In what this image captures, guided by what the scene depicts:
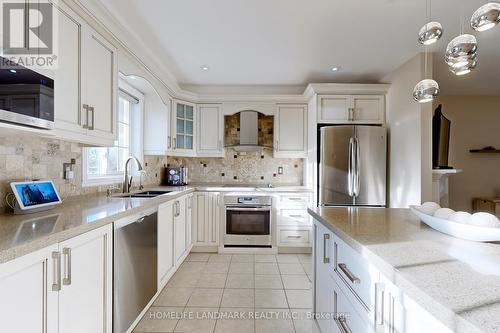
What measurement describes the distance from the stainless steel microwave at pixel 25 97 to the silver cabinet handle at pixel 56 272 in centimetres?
63

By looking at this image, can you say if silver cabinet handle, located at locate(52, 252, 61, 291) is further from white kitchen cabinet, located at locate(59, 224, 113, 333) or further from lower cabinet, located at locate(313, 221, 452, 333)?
lower cabinet, located at locate(313, 221, 452, 333)

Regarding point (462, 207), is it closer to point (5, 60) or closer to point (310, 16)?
point (310, 16)

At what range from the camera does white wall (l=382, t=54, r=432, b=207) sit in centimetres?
262

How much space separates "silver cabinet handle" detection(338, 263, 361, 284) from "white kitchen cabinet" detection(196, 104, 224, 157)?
291 cm

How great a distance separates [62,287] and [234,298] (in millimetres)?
1556

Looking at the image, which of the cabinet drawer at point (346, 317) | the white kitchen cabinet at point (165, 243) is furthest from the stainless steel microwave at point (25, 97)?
the cabinet drawer at point (346, 317)

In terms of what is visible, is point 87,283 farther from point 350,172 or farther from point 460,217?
point 350,172

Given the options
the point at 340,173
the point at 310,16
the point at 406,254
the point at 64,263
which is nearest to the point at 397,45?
the point at 310,16

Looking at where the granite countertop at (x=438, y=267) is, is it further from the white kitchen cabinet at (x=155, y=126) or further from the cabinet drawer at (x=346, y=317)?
the white kitchen cabinet at (x=155, y=126)

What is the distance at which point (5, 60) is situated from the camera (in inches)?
43.4

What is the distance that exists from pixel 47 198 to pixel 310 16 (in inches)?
92.4

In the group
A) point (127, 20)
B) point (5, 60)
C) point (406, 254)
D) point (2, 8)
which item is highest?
point (127, 20)

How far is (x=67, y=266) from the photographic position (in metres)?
1.13

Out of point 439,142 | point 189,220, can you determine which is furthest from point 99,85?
point 439,142
